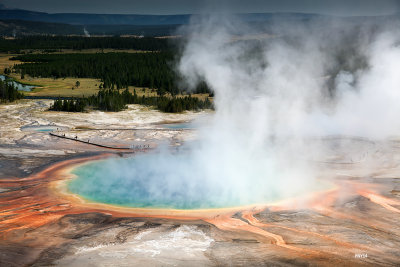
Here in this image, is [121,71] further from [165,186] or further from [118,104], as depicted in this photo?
[165,186]

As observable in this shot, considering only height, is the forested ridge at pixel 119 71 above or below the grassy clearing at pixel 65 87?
above

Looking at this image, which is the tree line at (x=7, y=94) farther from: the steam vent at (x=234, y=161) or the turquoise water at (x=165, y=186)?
the turquoise water at (x=165, y=186)

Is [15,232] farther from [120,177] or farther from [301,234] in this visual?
[301,234]

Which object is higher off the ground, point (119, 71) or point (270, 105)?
point (119, 71)

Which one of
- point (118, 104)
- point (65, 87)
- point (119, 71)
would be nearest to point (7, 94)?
point (118, 104)

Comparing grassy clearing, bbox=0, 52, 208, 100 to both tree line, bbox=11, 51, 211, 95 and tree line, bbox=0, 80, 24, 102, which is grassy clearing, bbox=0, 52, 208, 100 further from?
tree line, bbox=0, 80, 24, 102

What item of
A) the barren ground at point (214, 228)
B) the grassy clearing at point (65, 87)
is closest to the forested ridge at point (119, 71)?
the grassy clearing at point (65, 87)

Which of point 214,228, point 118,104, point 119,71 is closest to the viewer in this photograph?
point 214,228

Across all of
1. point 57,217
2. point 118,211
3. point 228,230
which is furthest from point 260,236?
point 57,217
